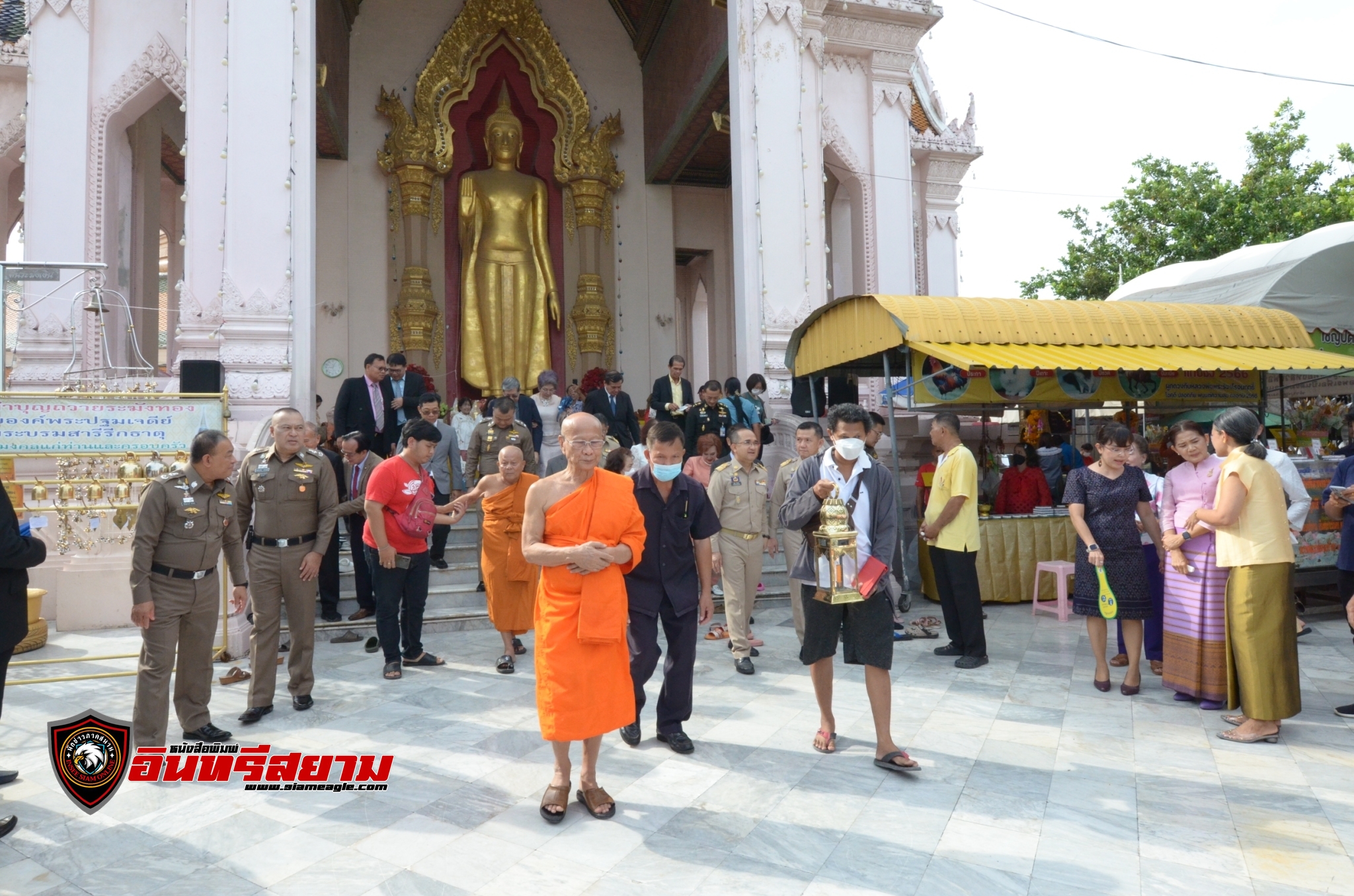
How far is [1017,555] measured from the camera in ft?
25.7

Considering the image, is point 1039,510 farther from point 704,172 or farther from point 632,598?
point 704,172

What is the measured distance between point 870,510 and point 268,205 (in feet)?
22.5

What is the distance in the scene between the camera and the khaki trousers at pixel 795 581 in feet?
18.4

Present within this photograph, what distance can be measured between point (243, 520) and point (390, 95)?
943 centimetres

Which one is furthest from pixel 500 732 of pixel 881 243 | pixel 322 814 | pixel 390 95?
pixel 390 95

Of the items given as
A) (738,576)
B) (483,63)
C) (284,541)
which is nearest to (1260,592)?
(738,576)

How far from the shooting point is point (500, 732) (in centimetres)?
433

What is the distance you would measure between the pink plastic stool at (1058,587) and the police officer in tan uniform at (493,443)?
4.50 meters

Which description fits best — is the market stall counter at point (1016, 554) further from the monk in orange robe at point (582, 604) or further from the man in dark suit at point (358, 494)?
the monk in orange robe at point (582, 604)

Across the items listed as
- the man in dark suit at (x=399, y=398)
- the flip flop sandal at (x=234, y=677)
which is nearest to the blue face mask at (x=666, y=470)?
the flip flop sandal at (x=234, y=677)

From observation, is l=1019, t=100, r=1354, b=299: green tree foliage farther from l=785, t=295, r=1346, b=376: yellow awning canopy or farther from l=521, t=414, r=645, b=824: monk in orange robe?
l=521, t=414, r=645, b=824: monk in orange robe

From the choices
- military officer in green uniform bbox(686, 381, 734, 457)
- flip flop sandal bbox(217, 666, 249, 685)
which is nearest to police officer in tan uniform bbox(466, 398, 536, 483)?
military officer in green uniform bbox(686, 381, 734, 457)

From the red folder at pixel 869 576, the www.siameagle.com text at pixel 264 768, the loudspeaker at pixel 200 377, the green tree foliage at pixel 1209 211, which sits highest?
the green tree foliage at pixel 1209 211

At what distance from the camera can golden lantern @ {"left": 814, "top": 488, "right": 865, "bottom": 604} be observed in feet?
12.0
